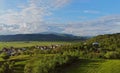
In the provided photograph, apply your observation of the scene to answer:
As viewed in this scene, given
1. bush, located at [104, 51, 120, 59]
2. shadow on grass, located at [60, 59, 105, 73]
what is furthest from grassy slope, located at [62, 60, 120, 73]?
bush, located at [104, 51, 120, 59]

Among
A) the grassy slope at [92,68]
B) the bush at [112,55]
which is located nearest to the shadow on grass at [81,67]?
the grassy slope at [92,68]

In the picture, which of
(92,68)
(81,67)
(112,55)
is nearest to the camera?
(92,68)

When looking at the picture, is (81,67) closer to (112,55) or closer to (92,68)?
(92,68)

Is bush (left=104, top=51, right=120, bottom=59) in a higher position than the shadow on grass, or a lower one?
higher

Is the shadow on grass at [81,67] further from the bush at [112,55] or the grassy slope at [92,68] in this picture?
the bush at [112,55]

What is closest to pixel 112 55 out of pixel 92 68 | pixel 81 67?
pixel 92 68

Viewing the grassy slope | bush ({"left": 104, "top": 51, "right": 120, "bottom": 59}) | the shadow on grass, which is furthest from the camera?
bush ({"left": 104, "top": 51, "right": 120, "bottom": 59})

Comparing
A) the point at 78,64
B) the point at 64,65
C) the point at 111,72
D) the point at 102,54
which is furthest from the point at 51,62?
the point at 102,54

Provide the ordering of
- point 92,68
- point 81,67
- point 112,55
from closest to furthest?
1. point 92,68
2. point 81,67
3. point 112,55

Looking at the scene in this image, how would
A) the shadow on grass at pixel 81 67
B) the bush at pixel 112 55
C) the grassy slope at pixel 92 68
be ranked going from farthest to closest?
1. the bush at pixel 112 55
2. the shadow on grass at pixel 81 67
3. the grassy slope at pixel 92 68

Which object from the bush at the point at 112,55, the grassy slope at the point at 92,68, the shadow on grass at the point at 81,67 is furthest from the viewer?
the bush at the point at 112,55

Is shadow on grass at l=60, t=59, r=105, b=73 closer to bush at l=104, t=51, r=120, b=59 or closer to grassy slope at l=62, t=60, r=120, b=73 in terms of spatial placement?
grassy slope at l=62, t=60, r=120, b=73
